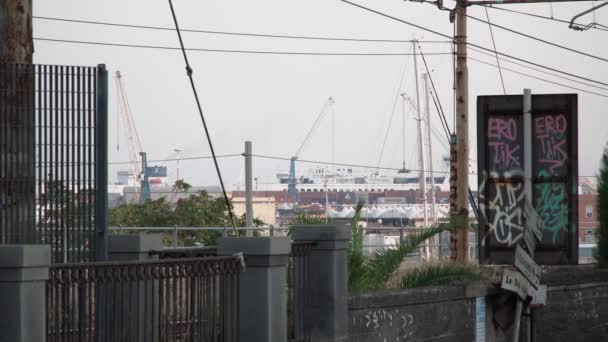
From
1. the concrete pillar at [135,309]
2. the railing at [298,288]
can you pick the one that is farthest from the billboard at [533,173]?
the concrete pillar at [135,309]

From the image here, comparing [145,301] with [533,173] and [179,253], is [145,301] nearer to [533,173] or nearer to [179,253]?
[179,253]

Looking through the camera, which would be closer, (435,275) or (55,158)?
(55,158)

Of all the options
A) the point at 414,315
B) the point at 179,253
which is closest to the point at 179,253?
the point at 179,253

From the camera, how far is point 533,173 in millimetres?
17172

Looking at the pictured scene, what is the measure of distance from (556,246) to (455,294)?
244 centimetres

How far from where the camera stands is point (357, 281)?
624 inches

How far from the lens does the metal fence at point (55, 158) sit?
1127cm

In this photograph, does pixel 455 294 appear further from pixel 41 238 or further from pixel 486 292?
pixel 41 238

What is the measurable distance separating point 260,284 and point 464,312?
5.22m

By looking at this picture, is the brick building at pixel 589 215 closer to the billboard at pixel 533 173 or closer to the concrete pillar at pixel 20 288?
the billboard at pixel 533 173

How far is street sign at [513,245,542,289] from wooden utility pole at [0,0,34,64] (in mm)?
6174

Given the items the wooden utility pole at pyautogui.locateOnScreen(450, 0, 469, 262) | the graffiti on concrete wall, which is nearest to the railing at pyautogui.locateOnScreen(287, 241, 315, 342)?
the graffiti on concrete wall

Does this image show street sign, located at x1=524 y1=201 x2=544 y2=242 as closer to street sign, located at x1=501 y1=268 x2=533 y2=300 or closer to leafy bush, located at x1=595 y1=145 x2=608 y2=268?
street sign, located at x1=501 y1=268 x2=533 y2=300

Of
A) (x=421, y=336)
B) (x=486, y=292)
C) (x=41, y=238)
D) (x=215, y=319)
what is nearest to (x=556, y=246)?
(x=486, y=292)
